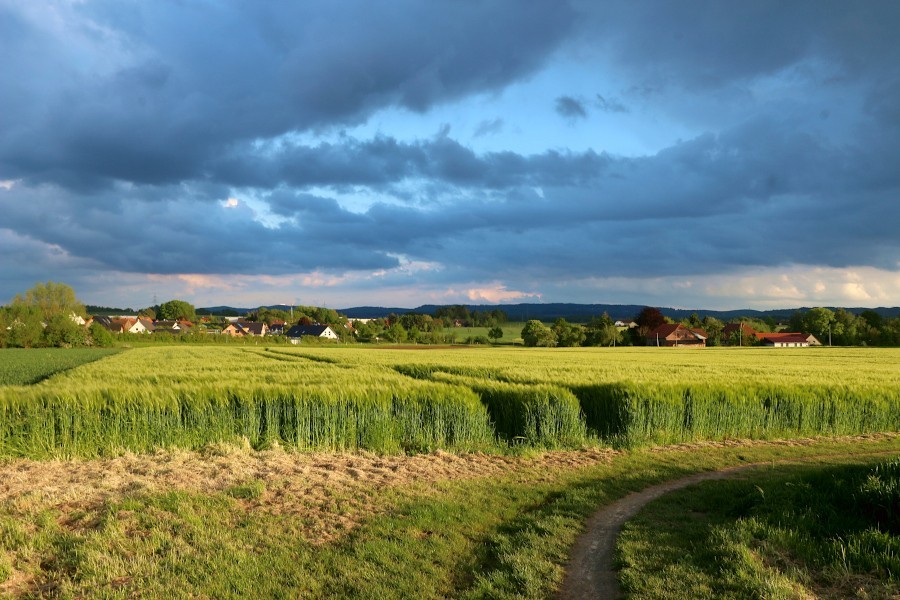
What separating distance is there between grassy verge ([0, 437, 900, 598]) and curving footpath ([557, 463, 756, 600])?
5.7 inches

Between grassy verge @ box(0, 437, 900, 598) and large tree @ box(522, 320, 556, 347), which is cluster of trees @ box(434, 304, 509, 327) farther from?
grassy verge @ box(0, 437, 900, 598)

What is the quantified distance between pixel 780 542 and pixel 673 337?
308 ft

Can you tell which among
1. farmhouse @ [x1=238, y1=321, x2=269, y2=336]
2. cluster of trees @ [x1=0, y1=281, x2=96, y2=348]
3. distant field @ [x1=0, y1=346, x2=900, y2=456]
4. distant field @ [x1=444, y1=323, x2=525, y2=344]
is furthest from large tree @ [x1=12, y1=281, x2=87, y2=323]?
distant field @ [x1=0, y1=346, x2=900, y2=456]

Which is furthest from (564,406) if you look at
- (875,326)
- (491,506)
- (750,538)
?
(875,326)

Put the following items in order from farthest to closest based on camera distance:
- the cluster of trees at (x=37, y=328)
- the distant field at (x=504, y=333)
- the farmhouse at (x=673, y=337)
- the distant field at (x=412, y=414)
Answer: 1. the distant field at (x=504, y=333)
2. the farmhouse at (x=673, y=337)
3. the cluster of trees at (x=37, y=328)
4. the distant field at (x=412, y=414)

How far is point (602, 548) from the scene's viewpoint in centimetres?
617

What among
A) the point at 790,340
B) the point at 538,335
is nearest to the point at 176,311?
the point at 538,335

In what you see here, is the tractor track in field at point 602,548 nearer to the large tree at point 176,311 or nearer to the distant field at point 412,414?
the distant field at point 412,414

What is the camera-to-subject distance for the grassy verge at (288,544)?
527cm

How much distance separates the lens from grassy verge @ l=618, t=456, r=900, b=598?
482cm

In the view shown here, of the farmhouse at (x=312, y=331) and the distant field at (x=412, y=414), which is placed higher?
the distant field at (x=412, y=414)

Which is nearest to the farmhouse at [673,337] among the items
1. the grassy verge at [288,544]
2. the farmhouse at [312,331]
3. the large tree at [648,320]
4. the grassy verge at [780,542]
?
the large tree at [648,320]

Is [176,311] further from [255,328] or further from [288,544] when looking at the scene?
[288,544]

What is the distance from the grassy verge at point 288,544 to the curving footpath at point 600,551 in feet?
0.47
